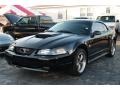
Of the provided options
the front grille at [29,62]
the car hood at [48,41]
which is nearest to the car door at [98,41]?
the car hood at [48,41]

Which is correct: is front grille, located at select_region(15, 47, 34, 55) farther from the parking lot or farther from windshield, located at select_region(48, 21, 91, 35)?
windshield, located at select_region(48, 21, 91, 35)

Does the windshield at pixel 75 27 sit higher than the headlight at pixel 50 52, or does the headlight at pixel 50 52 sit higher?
the windshield at pixel 75 27

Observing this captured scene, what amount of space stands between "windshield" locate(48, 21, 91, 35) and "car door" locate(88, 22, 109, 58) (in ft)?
0.66

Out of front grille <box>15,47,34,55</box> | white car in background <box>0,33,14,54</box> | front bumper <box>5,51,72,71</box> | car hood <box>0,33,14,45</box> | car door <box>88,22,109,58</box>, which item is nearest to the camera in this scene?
front bumper <box>5,51,72,71</box>

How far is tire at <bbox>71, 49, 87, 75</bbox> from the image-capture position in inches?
239

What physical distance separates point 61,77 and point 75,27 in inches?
68.7

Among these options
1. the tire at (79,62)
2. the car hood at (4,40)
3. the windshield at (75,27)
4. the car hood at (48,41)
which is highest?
the windshield at (75,27)

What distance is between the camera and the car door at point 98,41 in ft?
22.9

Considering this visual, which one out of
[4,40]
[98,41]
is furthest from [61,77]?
[4,40]

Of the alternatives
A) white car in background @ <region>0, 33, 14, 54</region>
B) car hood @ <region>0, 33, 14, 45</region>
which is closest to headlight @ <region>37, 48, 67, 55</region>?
white car in background @ <region>0, 33, 14, 54</region>

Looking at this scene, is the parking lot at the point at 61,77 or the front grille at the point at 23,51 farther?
the front grille at the point at 23,51

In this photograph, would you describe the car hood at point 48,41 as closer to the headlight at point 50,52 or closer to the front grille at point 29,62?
the headlight at point 50,52
